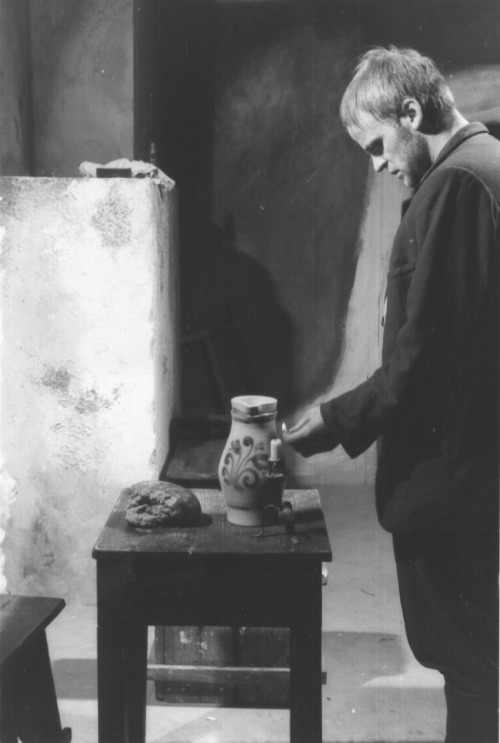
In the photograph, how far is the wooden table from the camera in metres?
1.93

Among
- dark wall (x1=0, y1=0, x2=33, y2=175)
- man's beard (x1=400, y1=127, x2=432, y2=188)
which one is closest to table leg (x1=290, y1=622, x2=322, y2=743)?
man's beard (x1=400, y1=127, x2=432, y2=188)

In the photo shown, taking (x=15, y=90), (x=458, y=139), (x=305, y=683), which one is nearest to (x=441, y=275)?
(x=458, y=139)

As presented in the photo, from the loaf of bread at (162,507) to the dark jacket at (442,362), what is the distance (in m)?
0.42

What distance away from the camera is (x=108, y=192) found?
3.21m

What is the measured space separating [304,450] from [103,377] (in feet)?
4.82

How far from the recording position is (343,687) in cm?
298

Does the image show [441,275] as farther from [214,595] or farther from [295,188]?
[295,188]

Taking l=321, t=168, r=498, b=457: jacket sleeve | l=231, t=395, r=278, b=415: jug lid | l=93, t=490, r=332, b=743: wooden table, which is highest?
l=321, t=168, r=498, b=457: jacket sleeve

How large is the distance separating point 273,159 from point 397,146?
3.40m

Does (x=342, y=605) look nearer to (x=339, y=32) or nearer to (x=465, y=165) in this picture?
(x=465, y=165)

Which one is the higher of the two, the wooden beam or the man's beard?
the man's beard

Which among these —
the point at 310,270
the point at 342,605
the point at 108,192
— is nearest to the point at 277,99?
the point at 310,270

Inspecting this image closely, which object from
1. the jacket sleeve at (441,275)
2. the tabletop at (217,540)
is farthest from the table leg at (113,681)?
the jacket sleeve at (441,275)

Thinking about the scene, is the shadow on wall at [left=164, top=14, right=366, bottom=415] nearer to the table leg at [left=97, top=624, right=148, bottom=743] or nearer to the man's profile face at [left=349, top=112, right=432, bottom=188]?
the man's profile face at [left=349, top=112, right=432, bottom=188]
